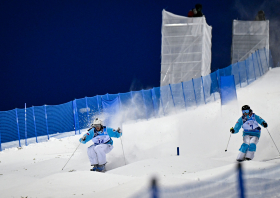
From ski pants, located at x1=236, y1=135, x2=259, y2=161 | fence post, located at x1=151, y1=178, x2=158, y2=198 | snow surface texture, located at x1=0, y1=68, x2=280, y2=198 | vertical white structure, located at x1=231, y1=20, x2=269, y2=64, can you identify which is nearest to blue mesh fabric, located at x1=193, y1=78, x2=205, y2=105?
snow surface texture, located at x1=0, y1=68, x2=280, y2=198

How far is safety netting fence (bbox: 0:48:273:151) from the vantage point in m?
20.2

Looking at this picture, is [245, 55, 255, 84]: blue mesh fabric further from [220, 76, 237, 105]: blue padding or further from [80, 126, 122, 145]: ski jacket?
[80, 126, 122, 145]: ski jacket

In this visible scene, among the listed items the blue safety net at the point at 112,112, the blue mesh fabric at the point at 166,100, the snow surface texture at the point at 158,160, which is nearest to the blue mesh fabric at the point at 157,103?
the blue mesh fabric at the point at 166,100

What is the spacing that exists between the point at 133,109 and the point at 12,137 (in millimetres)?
8179

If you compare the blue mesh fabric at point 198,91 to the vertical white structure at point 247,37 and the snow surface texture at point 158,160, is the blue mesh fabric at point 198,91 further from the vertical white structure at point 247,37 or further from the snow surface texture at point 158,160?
the vertical white structure at point 247,37

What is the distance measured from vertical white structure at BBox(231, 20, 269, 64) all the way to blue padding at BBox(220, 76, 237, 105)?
67.2 ft

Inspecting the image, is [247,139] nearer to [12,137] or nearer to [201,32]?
[12,137]

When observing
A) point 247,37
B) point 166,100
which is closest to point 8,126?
point 166,100

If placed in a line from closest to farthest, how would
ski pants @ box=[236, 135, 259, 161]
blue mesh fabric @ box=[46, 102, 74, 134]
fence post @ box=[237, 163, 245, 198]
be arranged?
fence post @ box=[237, 163, 245, 198] → ski pants @ box=[236, 135, 259, 161] → blue mesh fabric @ box=[46, 102, 74, 134]

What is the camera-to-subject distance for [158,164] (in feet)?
29.5

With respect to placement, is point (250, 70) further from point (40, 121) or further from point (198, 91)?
point (40, 121)

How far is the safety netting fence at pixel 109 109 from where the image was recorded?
20.2m

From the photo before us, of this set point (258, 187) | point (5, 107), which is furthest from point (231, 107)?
point (5, 107)

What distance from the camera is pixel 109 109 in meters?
21.0
